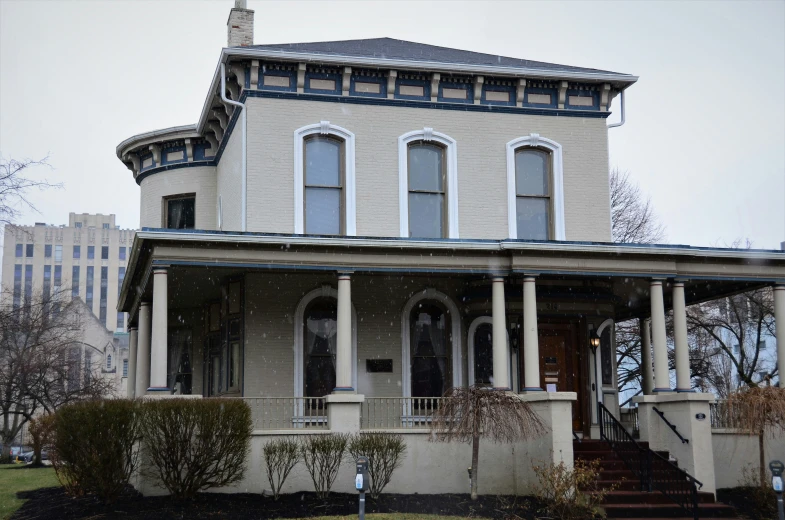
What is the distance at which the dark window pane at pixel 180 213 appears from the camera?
2259 centimetres

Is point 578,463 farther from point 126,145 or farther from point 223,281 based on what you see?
point 126,145

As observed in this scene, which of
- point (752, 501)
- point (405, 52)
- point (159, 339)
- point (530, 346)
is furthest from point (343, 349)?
point (752, 501)

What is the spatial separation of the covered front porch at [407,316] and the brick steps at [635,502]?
3.23 feet

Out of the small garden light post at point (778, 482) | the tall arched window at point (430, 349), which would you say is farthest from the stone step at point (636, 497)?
the tall arched window at point (430, 349)

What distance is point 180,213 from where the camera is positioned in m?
22.8

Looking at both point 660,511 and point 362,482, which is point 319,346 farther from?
point 660,511

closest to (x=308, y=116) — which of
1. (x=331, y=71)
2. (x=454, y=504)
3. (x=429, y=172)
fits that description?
(x=331, y=71)

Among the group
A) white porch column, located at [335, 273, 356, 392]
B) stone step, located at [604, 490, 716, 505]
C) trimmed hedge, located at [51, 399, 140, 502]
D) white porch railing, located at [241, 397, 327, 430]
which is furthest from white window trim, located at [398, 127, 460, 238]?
trimmed hedge, located at [51, 399, 140, 502]

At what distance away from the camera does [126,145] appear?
75.7 ft

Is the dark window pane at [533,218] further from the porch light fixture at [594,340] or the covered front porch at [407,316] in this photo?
the porch light fixture at [594,340]

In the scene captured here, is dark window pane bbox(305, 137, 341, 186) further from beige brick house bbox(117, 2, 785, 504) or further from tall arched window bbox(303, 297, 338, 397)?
tall arched window bbox(303, 297, 338, 397)

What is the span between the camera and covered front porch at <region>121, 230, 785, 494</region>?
1606cm

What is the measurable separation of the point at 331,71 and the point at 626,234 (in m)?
23.6

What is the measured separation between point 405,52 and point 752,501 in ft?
36.3
